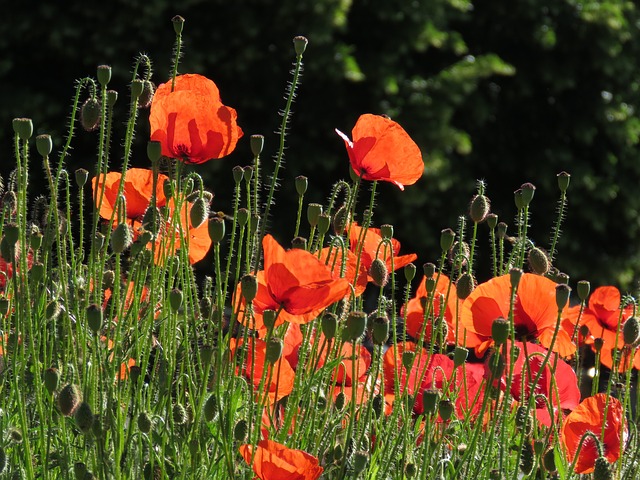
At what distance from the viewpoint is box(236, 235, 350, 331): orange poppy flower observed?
59.6 inches

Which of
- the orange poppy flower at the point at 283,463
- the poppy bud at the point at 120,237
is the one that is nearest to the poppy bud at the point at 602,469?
the orange poppy flower at the point at 283,463

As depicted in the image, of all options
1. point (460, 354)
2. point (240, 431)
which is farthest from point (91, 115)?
point (460, 354)

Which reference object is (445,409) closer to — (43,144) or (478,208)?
(478,208)

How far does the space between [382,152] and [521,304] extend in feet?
1.16

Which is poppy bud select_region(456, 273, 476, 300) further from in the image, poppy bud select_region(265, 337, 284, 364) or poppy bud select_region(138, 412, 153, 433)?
poppy bud select_region(138, 412, 153, 433)

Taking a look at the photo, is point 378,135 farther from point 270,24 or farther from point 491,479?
point 270,24

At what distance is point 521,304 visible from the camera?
175 centimetres

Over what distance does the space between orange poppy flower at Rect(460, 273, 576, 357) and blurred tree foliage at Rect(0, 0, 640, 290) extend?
13.6 feet

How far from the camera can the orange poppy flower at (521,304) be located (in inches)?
67.3

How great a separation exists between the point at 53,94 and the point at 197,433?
497 cm

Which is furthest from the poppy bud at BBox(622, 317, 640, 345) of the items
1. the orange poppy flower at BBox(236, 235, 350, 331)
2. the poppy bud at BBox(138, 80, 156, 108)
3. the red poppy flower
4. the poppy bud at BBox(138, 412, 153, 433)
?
the poppy bud at BBox(138, 80, 156, 108)

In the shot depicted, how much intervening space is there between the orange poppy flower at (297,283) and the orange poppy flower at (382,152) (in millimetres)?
341

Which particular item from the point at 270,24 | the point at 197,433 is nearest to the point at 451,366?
the point at 197,433

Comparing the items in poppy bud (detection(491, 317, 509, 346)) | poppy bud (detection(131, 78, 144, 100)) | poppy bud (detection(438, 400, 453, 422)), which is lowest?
poppy bud (detection(438, 400, 453, 422))
